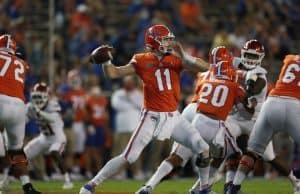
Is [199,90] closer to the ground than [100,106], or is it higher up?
higher up

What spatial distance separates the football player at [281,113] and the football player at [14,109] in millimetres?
2632

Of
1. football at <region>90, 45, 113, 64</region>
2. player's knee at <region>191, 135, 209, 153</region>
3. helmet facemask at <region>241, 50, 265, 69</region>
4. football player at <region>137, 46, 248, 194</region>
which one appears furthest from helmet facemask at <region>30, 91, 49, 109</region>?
player's knee at <region>191, 135, 209, 153</region>

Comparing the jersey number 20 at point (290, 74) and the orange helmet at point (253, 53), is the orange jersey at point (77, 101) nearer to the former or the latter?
the orange helmet at point (253, 53)

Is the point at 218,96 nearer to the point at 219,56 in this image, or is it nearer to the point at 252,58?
the point at 219,56

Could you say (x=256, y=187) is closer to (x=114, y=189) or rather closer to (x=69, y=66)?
(x=114, y=189)

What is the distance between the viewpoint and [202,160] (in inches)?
428

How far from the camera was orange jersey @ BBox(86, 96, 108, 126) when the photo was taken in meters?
18.0

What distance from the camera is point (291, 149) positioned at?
19.1 m

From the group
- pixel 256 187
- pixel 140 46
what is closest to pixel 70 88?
pixel 140 46

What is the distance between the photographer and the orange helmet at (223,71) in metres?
11.5

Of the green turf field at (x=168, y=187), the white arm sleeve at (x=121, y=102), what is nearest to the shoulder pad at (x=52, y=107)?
the green turf field at (x=168, y=187)

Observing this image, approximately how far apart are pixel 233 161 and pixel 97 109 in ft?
21.5

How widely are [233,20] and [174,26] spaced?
137 cm

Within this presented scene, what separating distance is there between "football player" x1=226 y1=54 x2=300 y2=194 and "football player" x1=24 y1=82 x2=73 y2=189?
423 centimetres
